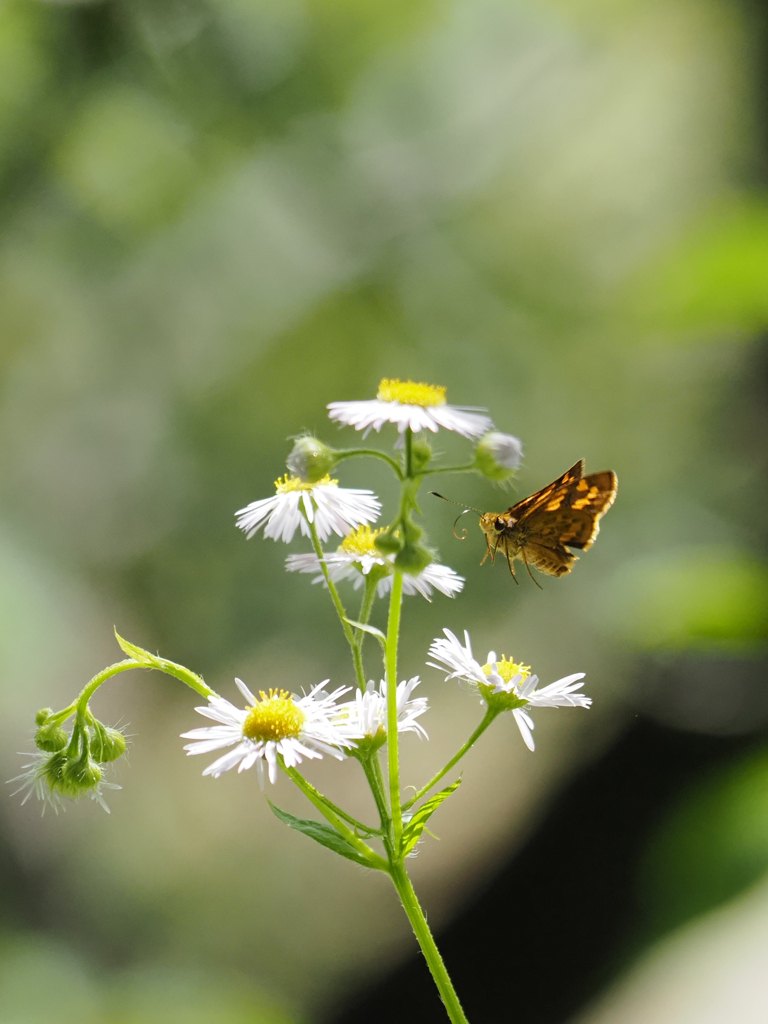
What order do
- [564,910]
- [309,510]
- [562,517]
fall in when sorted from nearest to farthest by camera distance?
1. [309,510]
2. [562,517]
3. [564,910]

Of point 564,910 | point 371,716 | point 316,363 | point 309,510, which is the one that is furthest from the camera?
point 316,363

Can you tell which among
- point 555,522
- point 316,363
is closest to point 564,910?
point 555,522

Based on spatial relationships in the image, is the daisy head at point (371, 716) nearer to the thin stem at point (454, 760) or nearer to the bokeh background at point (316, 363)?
the thin stem at point (454, 760)

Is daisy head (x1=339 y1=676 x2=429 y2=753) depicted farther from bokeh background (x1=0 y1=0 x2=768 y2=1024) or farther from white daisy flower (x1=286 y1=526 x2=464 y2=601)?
bokeh background (x1=0 y1=0 x2=768 y2=1024)

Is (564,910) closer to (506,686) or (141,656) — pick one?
(506,686)

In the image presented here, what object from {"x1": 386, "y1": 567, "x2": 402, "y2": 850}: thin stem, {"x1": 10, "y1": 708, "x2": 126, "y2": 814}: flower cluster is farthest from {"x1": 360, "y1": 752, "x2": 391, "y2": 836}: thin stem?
{"x1": 10, "y1": 708, "x2": 126, "y2": 814}: flower cluster

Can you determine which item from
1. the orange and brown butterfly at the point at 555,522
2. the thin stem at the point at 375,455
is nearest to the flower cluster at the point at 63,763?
the thin stem at the point at 375,455

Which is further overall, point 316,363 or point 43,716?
point 316,363

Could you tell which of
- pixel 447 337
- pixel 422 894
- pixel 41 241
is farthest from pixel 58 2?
pixel 422 894
